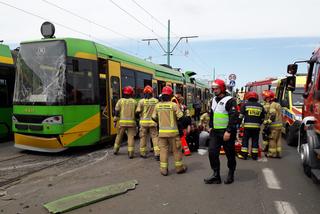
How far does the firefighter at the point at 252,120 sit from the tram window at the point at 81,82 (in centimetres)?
404

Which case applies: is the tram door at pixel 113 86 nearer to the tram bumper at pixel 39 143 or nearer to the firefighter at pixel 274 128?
the tram bumper at pixel 39 143

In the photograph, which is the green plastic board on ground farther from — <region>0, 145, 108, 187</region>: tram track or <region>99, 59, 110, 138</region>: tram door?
<region>99, 59, 110, 138</region>: tram door

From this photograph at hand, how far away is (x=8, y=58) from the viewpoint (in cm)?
1112

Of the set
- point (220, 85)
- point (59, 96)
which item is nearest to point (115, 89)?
point (59, 96)

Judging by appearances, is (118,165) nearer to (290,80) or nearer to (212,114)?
(212,114)

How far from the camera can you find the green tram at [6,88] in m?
10.7

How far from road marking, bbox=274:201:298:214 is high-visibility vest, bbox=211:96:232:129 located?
61.5 inches

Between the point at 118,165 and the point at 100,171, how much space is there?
649mm

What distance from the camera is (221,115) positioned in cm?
571

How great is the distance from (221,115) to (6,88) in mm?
8272

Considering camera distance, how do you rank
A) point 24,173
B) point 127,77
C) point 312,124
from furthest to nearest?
point 127,77 → point 24,173 → point 312,124

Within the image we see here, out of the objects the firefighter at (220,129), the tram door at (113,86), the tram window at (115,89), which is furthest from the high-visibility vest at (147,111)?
the firefighter at (220,129)

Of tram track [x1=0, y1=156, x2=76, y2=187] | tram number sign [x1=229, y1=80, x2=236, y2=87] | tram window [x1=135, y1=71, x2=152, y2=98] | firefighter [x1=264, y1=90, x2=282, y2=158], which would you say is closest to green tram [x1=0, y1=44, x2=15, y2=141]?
tram track [x1=0, y1=156, x2=76, y2=187]

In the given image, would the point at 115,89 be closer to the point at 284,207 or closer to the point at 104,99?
the point at 104,99
